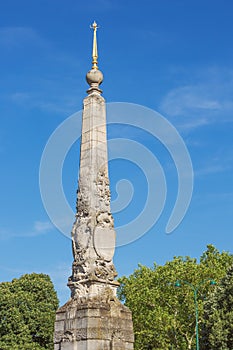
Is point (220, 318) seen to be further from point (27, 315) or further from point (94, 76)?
point (94, 76)

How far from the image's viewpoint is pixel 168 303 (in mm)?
38594

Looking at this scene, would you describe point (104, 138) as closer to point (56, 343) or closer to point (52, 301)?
point (56, 343)

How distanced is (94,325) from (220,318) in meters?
17.1

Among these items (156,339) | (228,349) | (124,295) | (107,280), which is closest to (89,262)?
(107,280)

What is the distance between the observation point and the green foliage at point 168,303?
123 ft

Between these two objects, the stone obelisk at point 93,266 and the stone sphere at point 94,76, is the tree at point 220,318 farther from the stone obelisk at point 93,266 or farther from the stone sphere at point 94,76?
the stone sphere at point 94,76

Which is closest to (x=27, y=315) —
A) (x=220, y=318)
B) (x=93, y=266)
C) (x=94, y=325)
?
(x=220, y=318)

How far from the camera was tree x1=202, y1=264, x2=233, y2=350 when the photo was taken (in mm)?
30906

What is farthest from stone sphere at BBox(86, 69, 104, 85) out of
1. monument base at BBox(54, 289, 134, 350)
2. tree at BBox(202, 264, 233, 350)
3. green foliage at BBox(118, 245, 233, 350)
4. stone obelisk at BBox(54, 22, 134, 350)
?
green foliage at BBox(118, 245, 233, 350)

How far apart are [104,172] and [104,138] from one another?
1.12m

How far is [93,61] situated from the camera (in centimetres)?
1953

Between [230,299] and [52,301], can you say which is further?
[52,301]

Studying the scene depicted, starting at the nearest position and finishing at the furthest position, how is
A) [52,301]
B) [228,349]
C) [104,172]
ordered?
[104,172]
[228,349]
[52,301]

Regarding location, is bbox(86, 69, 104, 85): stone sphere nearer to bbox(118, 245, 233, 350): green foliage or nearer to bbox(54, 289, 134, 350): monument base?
bbox(54, 289, 134, 350): monument base
